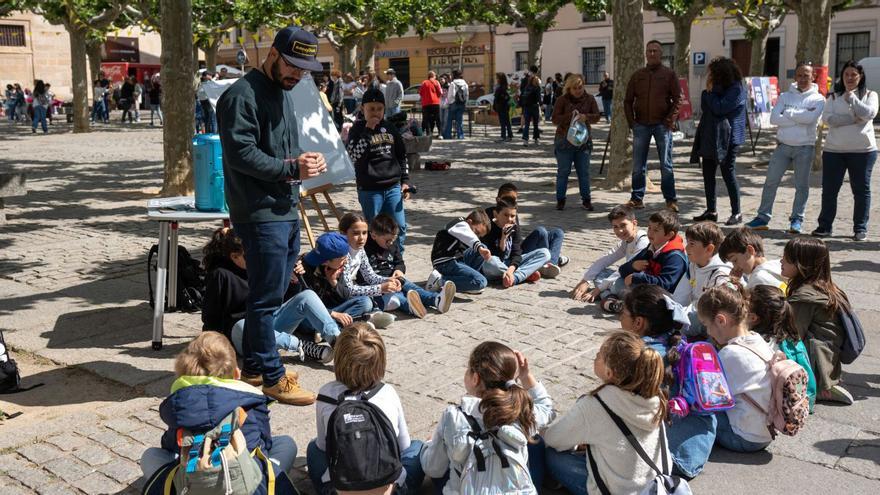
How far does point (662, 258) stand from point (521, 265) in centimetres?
156

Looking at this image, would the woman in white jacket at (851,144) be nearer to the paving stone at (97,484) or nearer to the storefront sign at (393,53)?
the paving stone at (97,484)

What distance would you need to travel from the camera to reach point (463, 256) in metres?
7.66

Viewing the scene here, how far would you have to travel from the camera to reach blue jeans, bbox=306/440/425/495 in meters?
3.86

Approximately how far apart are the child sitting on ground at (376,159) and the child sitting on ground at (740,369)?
398cm

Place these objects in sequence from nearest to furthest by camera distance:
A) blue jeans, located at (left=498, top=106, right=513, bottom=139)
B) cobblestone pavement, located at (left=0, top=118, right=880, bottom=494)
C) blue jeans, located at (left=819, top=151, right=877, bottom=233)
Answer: cobblestone pavement, located at (left=0, top=118, right=880, bottom=494), blue jeans, located at (left=819, top=151, right=877, bottom=233), blue jeans, located at (left=498, top=106, right=513, bottom=139)

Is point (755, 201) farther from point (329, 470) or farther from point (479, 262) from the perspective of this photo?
point (329, 470)

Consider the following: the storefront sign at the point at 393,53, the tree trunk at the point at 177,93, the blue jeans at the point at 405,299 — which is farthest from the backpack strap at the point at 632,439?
the storefront sign at the point at 393,53

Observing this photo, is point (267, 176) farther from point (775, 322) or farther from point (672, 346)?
point (775, 322)

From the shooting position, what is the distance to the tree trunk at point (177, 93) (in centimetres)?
1209

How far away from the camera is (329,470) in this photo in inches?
142

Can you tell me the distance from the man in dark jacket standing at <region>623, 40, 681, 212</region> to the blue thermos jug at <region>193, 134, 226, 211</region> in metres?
6.59

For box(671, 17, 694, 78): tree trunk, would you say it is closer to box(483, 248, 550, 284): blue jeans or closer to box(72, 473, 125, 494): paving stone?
box(483, 248, 550, 284): blue jeans

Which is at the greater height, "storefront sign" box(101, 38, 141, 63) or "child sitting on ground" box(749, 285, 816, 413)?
"storefront sign" box(101, 38, 141, 63)

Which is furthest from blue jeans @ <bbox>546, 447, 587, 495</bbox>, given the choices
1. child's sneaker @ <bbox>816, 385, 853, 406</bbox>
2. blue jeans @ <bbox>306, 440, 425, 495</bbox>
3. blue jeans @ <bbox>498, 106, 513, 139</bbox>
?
blue jeans @ <bbox>498, 106, 513, 139</bbox>
